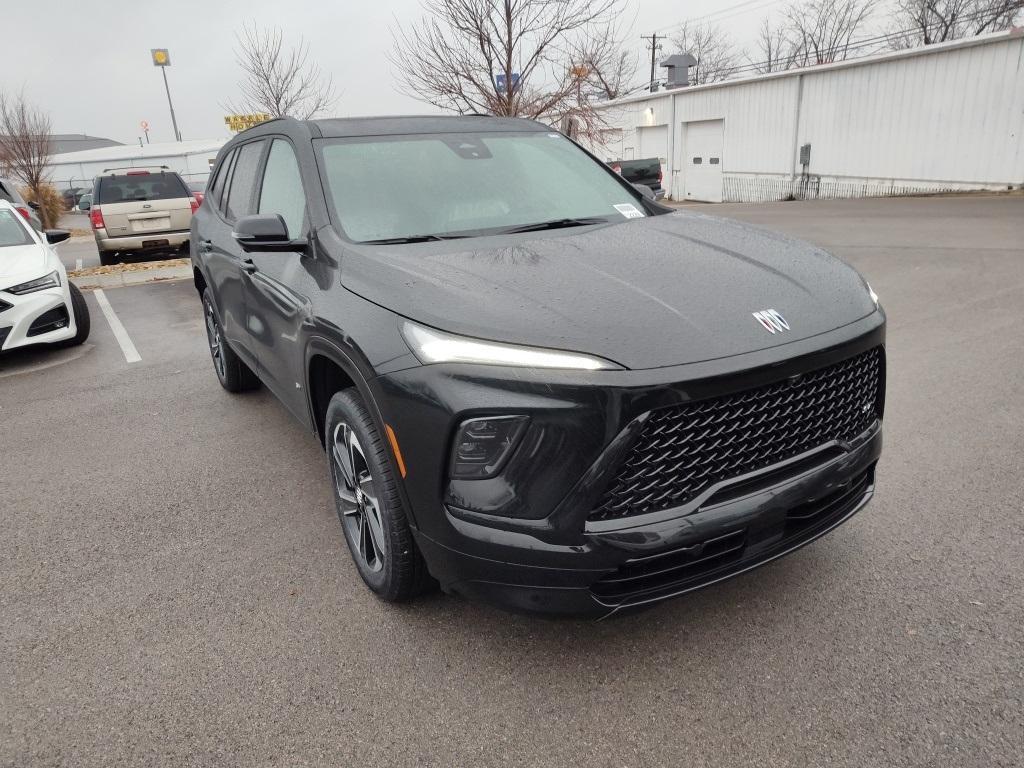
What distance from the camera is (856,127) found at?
849 inches

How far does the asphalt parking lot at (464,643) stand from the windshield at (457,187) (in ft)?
4.80

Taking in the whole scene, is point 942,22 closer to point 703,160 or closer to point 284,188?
point 703,160

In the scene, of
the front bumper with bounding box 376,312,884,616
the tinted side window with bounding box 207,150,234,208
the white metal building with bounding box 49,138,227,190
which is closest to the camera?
the front bumper with bounding box 376,312,884,616

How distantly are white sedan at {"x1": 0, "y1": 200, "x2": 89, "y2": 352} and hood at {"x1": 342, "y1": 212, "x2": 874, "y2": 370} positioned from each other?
4.92m

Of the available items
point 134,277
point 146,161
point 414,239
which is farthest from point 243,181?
point 146,161

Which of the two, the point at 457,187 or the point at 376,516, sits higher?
the point at 457,187

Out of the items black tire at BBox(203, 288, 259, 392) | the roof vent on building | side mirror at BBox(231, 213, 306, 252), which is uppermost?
the roof vent on building

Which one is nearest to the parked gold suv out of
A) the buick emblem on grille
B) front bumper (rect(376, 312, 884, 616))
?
front bumper (rect(376, 312, 884, 616))

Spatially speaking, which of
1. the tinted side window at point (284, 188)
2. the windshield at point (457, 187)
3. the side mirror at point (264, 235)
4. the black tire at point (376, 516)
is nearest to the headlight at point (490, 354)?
the black tire at point (376, 516)

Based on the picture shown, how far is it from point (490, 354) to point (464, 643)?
110cm

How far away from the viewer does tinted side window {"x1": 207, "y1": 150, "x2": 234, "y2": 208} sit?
4.63 metres

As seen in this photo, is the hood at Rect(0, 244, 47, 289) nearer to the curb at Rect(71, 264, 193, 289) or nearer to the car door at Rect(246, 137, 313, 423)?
the car door at Rect(246, 137, 313, 423)

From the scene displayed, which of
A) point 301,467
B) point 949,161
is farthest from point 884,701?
point 949,161

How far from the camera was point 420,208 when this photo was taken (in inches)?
119
